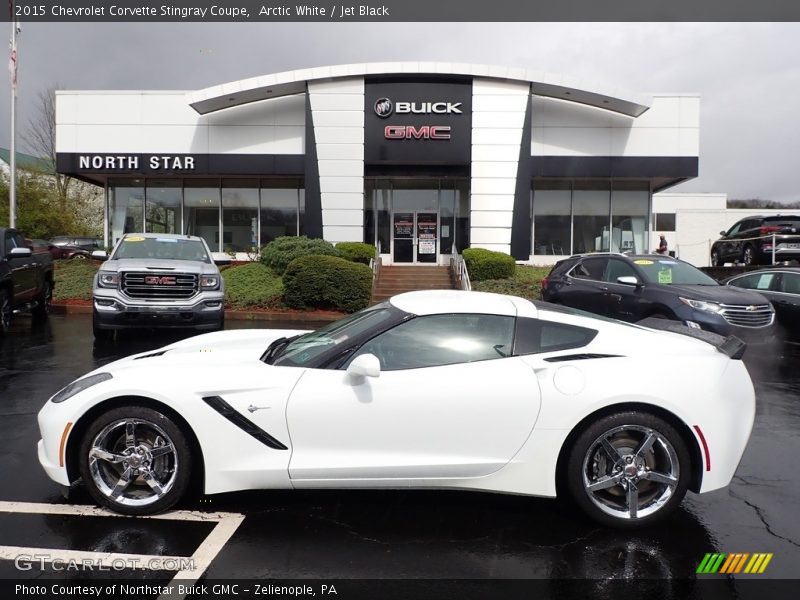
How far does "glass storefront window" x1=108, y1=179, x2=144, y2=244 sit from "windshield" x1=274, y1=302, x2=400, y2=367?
22154mm

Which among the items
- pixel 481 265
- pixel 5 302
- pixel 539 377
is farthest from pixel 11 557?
pixel 481 265

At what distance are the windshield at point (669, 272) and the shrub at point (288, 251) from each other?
9609 millimetres

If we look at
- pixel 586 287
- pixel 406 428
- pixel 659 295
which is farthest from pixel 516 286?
pixel 406 428

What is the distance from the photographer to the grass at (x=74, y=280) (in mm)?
15352

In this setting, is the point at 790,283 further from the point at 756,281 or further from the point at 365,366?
the point at 365,366

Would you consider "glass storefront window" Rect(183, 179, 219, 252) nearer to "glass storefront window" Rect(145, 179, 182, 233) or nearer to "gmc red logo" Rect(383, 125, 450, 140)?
"glass storefront window" Rect(145, 179, 182, 233)

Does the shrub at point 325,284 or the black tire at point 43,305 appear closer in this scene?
the black tire at point 43,305

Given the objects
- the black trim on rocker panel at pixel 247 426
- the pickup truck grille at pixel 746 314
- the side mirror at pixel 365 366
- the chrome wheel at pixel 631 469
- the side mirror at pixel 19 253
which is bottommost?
the chrome wheel at pixel 631 469

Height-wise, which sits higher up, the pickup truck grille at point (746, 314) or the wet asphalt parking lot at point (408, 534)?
the pickup truck grille at point (746, 314)

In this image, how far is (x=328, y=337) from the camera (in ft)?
12.8

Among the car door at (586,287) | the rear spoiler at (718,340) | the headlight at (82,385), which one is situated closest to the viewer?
the headlight at (82,385)

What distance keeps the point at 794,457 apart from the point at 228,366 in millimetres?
4506

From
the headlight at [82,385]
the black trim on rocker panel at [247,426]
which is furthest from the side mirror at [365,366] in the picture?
the headlight at [82,385]

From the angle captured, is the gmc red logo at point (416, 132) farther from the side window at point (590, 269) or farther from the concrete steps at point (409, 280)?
the side window at point (590, 269)
